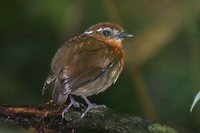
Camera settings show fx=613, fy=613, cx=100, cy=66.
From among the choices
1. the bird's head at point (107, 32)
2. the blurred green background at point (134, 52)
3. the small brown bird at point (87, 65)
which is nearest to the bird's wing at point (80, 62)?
the small brown bird at point (87, 65)

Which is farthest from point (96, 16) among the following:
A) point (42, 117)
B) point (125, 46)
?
point (42, 117)

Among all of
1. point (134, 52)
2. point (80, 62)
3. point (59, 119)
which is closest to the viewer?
point (59, 119)

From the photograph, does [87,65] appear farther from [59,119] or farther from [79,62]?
[59,119]

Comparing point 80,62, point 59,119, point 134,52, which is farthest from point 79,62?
point 134,52

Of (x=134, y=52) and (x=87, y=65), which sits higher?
(x=87, y=65)

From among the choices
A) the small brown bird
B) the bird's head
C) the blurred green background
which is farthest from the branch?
the blurred green background

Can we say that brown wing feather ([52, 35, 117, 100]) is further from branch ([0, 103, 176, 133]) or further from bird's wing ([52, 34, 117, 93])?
branch ([0, 103, 176, 133])
